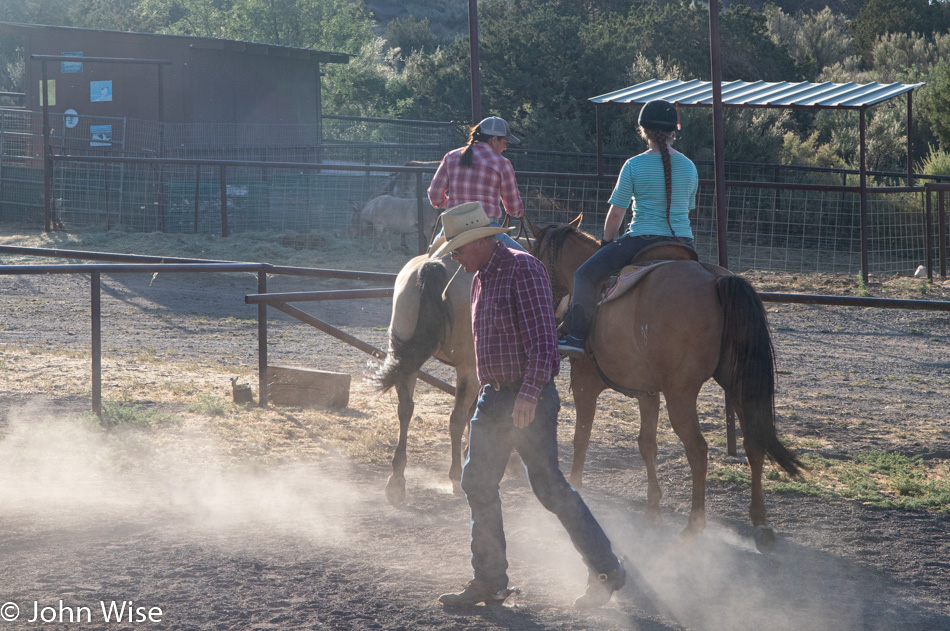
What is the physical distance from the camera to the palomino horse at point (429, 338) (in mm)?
5754

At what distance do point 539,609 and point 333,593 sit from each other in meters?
0.95

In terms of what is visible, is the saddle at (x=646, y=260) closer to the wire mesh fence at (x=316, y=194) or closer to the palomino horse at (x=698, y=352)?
the palomino horse at (x=698, y=352)

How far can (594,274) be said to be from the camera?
218 inches

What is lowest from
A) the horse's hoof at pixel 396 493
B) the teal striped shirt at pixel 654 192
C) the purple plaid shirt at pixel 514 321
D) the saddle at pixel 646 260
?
the horse's hoof at pixel 396 493

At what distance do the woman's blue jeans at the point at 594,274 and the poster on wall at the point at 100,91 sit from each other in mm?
20402

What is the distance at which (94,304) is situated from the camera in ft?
24.0

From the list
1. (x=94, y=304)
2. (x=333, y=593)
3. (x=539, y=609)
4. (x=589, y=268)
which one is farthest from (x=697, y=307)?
(x=94, y=304)

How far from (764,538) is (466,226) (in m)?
2.44

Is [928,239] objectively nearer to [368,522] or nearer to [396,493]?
[396,493]

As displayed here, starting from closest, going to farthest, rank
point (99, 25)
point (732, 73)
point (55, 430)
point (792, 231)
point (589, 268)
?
point (589, 268) < point (55, 430) < point (792, 231) < point (732, 73) < point (99, 25)

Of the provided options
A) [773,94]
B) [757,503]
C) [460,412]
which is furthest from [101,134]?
[757,503]

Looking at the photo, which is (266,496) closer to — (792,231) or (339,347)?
(339,347)

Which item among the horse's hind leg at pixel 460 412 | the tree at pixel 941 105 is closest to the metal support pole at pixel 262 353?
the horse's hind leg at pixel 460 412

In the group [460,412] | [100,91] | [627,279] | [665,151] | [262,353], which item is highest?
[100,91]
